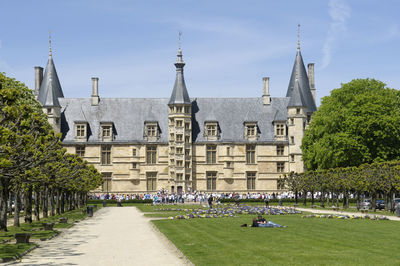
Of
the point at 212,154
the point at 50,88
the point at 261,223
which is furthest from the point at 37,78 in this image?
the point at 261,223

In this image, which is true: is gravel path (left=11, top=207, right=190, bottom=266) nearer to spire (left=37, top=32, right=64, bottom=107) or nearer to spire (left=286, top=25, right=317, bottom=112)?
spire (left=37, top=32, right=64, bottom=107)

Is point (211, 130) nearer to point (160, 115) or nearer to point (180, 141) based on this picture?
point (180, 141)

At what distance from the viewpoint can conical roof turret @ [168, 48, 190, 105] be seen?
3469 inches

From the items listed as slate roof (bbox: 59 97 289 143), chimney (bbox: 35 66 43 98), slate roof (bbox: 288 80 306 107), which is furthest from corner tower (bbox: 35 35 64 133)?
slate roof (bbox: 288 80 306 107)

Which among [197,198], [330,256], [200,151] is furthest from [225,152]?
[330,256]

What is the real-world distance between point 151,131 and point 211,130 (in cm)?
892

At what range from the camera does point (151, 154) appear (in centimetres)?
8938

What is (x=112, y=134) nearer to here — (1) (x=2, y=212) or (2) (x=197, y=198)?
(2) (x=197, y=198)

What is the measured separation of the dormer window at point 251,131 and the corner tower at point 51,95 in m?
27.5

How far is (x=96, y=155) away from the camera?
88438 mm

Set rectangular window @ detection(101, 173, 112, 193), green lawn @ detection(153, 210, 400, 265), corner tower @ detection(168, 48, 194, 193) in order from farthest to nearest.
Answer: rectangular window @ detection(101, 173, 112, 193)
corner tower @ detection(168, 48, 194, 193)
green lawn @ detection(153, 210, 400, 265)

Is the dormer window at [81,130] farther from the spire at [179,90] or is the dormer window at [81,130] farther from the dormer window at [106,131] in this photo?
the spire at [179,90]

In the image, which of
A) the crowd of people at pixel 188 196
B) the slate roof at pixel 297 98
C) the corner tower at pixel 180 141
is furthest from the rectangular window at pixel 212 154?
the slate roof at pixel 297 98

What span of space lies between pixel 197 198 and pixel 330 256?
63745 mm
